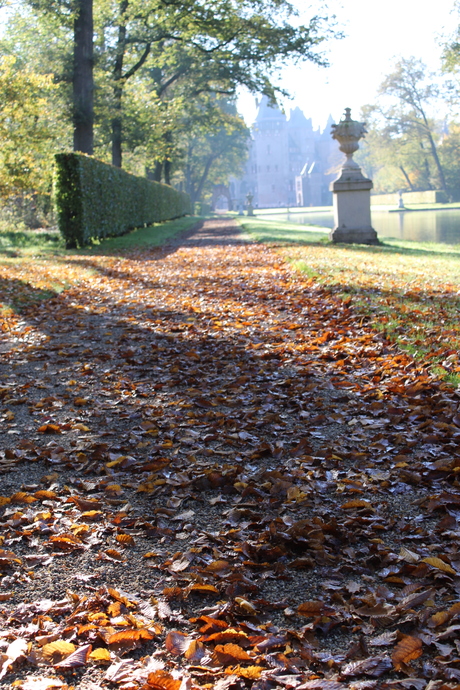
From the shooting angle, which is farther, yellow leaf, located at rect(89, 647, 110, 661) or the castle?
the castle

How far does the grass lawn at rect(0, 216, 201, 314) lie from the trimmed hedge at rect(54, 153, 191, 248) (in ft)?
1.85

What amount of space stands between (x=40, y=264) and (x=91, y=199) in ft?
20.1

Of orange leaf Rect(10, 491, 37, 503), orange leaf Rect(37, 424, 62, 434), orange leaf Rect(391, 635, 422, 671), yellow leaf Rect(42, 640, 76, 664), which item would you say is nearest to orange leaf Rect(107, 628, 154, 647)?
yellow leaf Rect(42, 640, 76, 664)

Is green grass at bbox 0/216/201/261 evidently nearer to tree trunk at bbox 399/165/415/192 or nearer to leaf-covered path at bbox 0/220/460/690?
leaf-covered path at bbox 0/220/460/690

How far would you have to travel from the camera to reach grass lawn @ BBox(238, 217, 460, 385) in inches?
205

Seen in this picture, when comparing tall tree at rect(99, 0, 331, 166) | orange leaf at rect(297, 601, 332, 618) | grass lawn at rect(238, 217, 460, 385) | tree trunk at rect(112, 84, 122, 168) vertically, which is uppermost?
tall tree at rect(99, 0, 331, 166)

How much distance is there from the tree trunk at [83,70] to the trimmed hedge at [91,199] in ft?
5.68

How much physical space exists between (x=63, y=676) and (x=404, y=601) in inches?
45.9

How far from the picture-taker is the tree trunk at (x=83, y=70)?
784 inches

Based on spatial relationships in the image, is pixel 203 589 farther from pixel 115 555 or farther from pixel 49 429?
pixel 49 429

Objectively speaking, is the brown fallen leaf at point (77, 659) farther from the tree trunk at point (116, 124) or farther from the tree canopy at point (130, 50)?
the tree trunk at point (116, 124)

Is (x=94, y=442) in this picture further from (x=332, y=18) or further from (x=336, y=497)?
(x=332, y=18)

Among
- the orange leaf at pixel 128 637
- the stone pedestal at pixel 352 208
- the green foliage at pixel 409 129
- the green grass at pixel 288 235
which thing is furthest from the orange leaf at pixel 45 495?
the green foliage at pixel 409 129

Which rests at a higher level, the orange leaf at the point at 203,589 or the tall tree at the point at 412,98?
the tall tree at the point at 412,98
